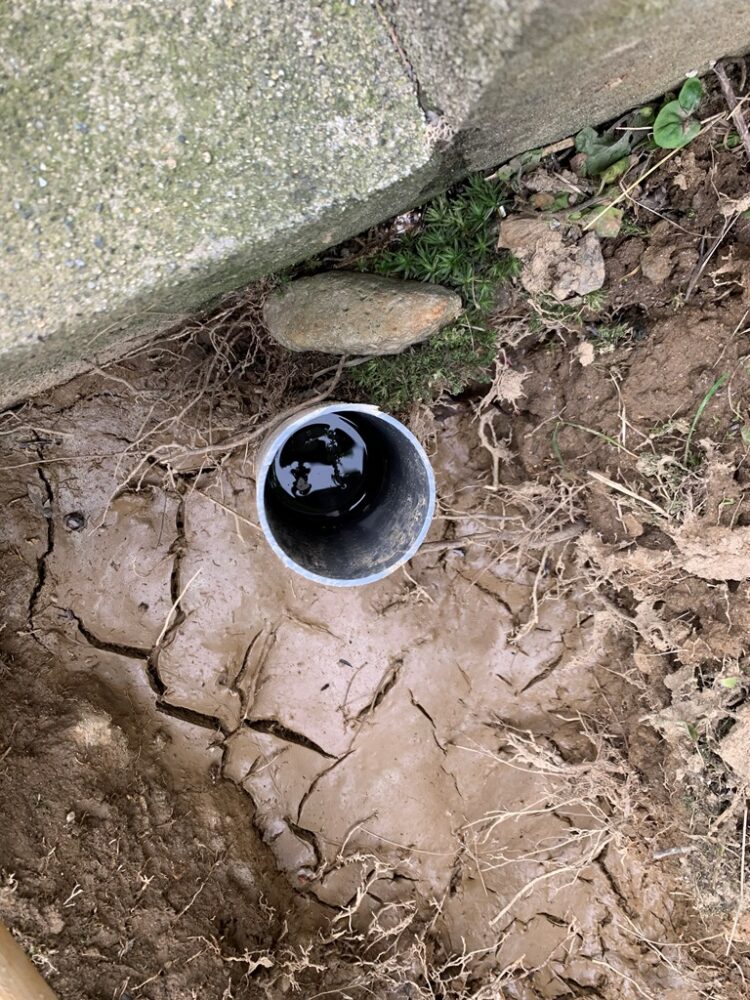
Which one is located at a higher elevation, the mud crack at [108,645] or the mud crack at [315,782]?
the mud crack at [108,645]

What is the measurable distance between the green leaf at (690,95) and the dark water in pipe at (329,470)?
4.32 ft

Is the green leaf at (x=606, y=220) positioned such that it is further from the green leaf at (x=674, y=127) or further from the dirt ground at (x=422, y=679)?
the green leaf at (x=674, y=127)

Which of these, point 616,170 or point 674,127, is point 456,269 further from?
point 674,127

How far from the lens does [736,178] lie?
184cm

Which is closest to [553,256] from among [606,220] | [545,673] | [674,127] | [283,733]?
[606,220]

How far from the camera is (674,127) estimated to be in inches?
71.3

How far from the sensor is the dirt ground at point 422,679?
2047mm

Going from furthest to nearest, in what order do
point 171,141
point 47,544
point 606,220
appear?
1. point 47,544
2. point 606,220
3. point 171,141

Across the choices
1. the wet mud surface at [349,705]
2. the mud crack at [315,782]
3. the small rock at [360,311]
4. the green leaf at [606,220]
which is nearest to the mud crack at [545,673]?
the wet mud surface at [349,705]

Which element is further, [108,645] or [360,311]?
[108,645]

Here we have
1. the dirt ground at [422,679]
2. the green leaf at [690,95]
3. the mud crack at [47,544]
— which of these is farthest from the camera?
the mud crack at [47,544]

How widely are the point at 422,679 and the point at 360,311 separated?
1.35 meters

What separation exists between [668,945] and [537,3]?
282 centimetres

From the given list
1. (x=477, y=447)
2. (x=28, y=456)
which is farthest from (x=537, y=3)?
(x=28, y=456)
